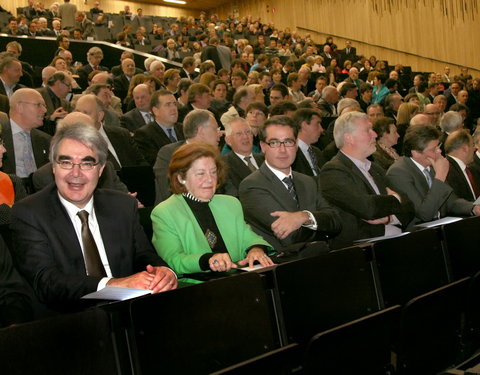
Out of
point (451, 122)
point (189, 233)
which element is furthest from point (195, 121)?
point (451, 122)

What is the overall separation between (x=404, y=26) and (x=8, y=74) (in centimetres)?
1402

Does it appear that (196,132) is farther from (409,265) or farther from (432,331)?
(432,331)

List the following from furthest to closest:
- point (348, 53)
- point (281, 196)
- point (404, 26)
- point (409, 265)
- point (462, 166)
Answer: point (404, 26)
point (348, 53)
point (462, 166)
point (281, 196)
point (409, 265)

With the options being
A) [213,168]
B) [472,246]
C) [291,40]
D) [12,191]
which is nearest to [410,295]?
[472,246]

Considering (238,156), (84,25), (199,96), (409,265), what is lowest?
(409,265)

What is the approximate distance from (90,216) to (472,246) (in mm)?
1915

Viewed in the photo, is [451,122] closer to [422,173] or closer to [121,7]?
[422,173]

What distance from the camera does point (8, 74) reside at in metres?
7.17

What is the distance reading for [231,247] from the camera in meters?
2.99

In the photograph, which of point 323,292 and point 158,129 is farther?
point 158,129

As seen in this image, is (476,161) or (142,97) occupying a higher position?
(142,97)

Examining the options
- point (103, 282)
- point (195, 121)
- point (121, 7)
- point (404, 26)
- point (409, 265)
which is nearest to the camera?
point (103, 282)

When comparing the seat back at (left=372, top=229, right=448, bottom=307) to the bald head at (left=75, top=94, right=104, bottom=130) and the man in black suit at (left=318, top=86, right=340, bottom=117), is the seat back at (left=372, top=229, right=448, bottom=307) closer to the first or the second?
the bald head at (left=75, top=94, right=104, bottom=130)

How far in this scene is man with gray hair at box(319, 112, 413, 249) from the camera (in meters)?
3.66
